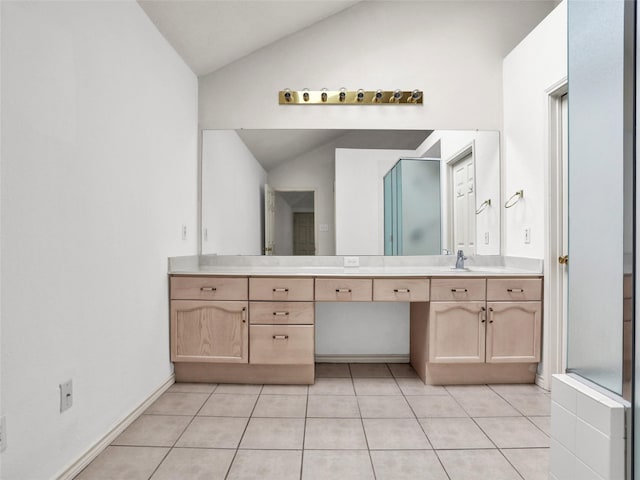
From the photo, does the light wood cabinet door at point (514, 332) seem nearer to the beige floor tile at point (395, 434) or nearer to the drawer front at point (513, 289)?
the drawer front at point (513, 289)

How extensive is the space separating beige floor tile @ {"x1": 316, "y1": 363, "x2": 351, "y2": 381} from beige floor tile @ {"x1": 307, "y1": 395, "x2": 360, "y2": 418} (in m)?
0.36

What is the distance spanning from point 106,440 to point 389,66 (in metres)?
2.96

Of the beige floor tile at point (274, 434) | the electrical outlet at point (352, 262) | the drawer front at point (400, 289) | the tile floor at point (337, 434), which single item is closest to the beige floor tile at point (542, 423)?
the tile floor at point (337, 434)

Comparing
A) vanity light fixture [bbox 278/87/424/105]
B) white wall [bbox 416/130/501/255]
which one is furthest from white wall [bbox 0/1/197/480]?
white wall [bbox 416/130/501/255]

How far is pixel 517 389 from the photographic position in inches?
95.3

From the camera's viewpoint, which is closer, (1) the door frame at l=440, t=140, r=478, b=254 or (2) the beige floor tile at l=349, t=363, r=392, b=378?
(2) the beige floor tile at l=349, t=363, r=392, b=378

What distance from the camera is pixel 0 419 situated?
1127 millimetres

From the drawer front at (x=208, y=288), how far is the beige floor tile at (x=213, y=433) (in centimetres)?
73

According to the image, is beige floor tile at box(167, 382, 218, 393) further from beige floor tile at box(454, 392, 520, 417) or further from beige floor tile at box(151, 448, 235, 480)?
beige floor tile at box(454, 392, 520, 417)

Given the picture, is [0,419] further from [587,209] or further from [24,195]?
[587,209]

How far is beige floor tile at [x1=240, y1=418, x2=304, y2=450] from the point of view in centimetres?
173

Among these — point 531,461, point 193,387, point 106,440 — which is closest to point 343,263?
point 193,387

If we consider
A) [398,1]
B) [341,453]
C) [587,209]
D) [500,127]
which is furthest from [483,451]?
[398,1]

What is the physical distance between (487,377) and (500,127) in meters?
1.87
